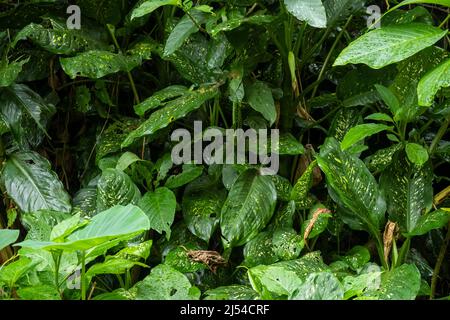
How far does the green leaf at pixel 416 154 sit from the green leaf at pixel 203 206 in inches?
20.2

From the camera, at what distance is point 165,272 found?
52.0 inches

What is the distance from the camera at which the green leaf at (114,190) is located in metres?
1.63

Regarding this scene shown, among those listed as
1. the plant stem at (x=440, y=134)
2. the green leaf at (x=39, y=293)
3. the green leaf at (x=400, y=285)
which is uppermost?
the plant stem at (x=440, y=134)

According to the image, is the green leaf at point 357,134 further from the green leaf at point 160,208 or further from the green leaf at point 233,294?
the green leaf at point 160,208

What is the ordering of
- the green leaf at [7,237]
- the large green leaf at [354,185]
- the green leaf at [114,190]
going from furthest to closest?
1. the green leaf at [114,190]
2. the large green leaf at [354,185]
3. the green leaf at [7,237]

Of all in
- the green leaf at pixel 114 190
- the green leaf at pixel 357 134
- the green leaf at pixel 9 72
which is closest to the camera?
the green leaf at pixel 357 134

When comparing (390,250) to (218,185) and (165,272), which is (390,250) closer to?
(218,185)

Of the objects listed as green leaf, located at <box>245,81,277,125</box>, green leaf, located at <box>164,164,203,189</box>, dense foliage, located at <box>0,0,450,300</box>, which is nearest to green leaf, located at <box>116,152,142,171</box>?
dense foliage, located at <box>0,0,450,300</box>

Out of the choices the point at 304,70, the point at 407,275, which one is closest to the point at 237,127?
the point at 304,70

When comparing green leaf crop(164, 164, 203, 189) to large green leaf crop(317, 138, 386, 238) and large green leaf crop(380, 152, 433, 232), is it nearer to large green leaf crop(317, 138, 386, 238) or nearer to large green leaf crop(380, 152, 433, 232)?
large green leaf crop(317, 138, 386, 238)

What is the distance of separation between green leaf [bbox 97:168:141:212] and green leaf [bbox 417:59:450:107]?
2.53ft

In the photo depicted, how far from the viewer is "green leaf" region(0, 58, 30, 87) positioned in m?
1.76

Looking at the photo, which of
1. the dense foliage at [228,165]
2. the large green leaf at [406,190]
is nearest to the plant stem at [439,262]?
the dense foliage at [228,165]
